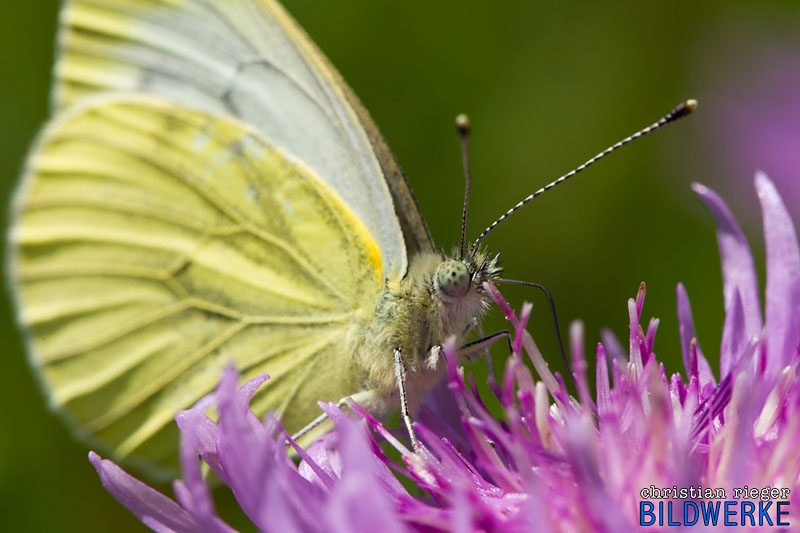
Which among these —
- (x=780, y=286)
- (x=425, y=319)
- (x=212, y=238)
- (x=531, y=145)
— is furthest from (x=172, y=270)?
(x=531, y=145)

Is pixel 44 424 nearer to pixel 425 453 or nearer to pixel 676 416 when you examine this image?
pixel 425 453

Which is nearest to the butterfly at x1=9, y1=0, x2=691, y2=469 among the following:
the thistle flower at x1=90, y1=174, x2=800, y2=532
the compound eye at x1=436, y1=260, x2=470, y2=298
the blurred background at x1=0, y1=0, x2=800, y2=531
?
the compound eye at x1=436, y1=260, x2=470, y2=298

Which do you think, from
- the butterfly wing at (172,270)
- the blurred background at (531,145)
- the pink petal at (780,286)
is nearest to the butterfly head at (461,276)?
the butterfly wing at (172,270)

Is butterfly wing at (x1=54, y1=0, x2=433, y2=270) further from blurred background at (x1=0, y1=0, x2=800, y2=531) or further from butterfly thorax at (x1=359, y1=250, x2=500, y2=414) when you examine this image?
blurred background at (x1=0, y1=0, x2=800, y2=531)

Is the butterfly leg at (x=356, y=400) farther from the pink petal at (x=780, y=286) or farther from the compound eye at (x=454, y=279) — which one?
the pink petal at (x=780, y=286)

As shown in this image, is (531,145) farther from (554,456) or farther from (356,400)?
(554,456)

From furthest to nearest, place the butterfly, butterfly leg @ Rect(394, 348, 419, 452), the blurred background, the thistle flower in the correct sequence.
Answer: the blurred background < the butterfly < butterfly leg @ Rect(394, 348, 419, 452) < the thistle flower

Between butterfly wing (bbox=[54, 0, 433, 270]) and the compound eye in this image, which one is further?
butterfly wing (bbox=[54, 0, 433, 270])
